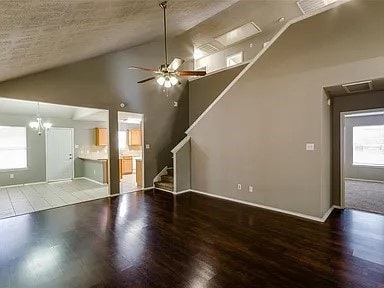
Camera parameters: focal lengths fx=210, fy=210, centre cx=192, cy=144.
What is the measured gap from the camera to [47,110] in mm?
6930

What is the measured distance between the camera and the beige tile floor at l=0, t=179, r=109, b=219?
462 centimetres

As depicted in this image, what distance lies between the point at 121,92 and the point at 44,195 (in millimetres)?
3486

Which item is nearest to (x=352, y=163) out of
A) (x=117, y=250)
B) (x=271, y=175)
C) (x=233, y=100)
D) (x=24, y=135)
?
(x=271, y=175)

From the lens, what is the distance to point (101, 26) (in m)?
2.87

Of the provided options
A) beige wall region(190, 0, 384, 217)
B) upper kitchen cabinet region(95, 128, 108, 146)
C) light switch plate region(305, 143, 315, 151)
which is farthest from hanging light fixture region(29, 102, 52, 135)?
light switch plate region(305, 143, 315, 151)

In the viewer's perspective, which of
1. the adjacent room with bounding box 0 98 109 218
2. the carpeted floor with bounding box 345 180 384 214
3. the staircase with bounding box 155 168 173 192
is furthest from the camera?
the staircase with bounding box 155 168 173 192

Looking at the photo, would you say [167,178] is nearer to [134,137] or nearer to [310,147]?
[134,137]

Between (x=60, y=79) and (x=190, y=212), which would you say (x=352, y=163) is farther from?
(x=60, y=79)

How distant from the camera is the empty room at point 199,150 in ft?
7.66

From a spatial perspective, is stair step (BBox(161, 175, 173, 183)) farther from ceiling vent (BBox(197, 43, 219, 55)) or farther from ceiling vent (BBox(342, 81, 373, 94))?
ceiling vent (BBox(197, 43, 219, 55))

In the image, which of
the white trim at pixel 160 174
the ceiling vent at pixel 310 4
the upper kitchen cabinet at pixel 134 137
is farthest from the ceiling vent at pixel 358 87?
the upper kitchen cabinet at pixel 134 137

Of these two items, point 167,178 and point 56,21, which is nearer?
point 56,21

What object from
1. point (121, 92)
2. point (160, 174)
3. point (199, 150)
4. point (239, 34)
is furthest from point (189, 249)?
point (239, 34)

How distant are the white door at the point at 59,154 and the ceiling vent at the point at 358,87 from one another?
8.68 metres
